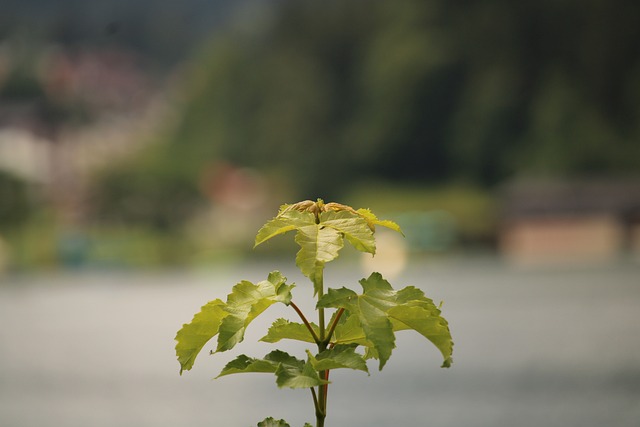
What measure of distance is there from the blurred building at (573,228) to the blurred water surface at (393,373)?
8757 mm

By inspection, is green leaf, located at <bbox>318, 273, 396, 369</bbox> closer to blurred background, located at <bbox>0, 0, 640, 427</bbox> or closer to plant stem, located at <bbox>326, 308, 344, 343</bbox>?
plant stem, located at <bbox>326, 308, 344, 343</bbox>

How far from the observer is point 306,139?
3362 centimetres

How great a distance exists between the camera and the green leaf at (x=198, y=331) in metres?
0.62

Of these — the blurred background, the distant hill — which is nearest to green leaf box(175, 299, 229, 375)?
the blurred background

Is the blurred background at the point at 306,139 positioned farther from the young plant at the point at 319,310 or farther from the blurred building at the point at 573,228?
the young plant at the point at 319,310

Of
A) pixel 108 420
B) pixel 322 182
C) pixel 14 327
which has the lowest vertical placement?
pixel 108 420

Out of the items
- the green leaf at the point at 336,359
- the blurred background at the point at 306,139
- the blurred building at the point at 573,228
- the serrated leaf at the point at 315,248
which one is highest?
the blurred background at the point at 306,139

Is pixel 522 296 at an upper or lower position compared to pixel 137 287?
lower

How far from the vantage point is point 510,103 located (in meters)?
34.5

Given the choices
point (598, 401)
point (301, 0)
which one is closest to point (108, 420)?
point (598, 401)

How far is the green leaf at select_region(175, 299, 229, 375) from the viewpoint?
62cm

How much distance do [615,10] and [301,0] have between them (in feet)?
33.1

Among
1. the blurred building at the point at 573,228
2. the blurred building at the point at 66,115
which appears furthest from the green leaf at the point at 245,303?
the blurred building at the point at 66,115

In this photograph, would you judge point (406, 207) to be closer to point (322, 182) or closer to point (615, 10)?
point (322, 182)
